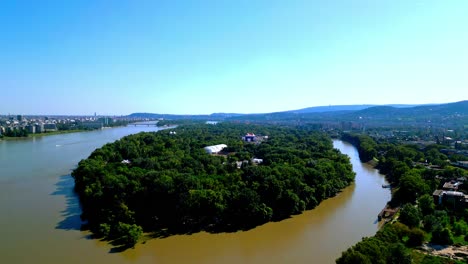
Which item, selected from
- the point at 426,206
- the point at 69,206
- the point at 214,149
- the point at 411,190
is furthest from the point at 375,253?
the point at 214,149

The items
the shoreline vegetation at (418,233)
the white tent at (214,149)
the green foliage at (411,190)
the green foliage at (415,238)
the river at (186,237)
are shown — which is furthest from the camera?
the white tent at (214,149)

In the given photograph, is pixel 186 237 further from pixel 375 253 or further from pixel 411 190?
pixel 411 190

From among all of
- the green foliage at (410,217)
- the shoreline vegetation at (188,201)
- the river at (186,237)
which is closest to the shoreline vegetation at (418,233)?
the green foliage at (410,217)

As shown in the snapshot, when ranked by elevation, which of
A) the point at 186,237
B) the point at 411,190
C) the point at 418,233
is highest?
the point at 411,190

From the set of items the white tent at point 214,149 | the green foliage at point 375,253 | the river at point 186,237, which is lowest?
the river at point 186,237

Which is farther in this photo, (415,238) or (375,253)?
(415,238)

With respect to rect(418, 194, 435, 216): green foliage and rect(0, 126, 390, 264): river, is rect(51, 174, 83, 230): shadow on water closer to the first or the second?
rect(0, 126, 390, 264): river

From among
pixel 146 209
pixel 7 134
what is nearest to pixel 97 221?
pixel 146 209

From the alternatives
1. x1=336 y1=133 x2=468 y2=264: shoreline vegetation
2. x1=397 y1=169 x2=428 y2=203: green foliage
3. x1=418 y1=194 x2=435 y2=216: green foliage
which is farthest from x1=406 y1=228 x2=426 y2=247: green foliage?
x1=397 y1=169 x2=428 y2=203: green foliage

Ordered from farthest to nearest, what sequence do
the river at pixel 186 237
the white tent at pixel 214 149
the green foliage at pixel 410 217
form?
the white tent at pixel 214 149 → the green foliage at pixel 410 217 → the river at pixel 186 237

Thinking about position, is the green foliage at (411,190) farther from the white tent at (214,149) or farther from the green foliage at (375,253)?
the white tent at (214,149)

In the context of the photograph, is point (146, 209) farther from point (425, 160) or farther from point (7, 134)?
point (7, 134)
